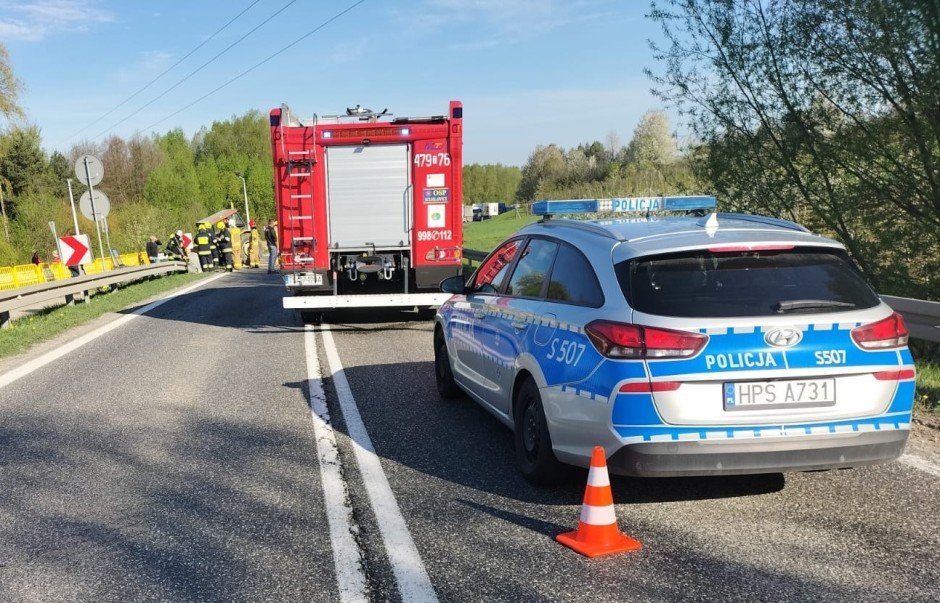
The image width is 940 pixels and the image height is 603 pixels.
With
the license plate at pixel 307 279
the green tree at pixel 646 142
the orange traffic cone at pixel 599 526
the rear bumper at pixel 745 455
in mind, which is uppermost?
the green tree at pixel 646 142

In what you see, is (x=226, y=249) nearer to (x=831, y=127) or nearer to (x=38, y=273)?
(x=38, y=273)

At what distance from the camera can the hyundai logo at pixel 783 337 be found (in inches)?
150

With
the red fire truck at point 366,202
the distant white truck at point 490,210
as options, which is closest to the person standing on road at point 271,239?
the red fire truck at point 366,202

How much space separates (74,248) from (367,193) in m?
9.53

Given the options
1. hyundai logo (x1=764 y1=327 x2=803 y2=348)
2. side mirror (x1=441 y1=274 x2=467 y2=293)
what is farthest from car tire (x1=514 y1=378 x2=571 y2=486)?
side mirror (x1=441 y1=274 x2=467 y2=293)

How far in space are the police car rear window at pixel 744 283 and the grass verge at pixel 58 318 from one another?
9.18m

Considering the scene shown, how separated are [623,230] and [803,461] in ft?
5.28

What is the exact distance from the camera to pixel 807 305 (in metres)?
3.94

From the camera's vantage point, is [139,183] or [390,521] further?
[139,183]

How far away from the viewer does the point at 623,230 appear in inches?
185

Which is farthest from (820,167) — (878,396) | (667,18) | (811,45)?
(878,396)

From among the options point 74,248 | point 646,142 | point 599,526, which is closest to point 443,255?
point 599,526

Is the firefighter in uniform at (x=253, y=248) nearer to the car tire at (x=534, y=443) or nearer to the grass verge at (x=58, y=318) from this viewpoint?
the grass verge at (x=58, y=318)

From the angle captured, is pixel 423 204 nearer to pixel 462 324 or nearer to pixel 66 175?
pixel 462 324
